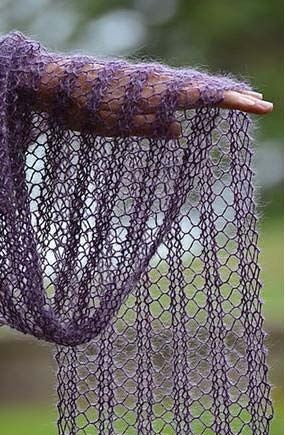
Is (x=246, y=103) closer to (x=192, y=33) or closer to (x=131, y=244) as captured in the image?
(x=131, y=244)

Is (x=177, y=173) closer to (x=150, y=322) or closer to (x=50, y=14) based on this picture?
(x=150, y=322)

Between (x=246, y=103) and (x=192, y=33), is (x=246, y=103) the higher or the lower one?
the lower one

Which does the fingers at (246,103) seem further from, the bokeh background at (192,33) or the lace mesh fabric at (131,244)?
the bokeh background at (192,33)

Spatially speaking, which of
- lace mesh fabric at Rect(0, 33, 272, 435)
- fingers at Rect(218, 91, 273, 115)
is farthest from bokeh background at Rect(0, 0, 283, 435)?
fingers at Rect(218, 91, 273, 115)

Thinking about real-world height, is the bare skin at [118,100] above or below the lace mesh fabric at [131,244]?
above

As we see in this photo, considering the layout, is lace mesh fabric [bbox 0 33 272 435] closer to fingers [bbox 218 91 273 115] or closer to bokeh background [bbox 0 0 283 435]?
fingers [bbox 218 91 273 115]

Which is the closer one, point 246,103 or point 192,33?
point 246,103

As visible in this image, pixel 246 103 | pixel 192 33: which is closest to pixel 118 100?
pixel 246 103

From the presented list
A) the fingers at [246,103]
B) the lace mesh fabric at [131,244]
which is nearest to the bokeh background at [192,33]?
the lace mesh fabric at [131,244]
